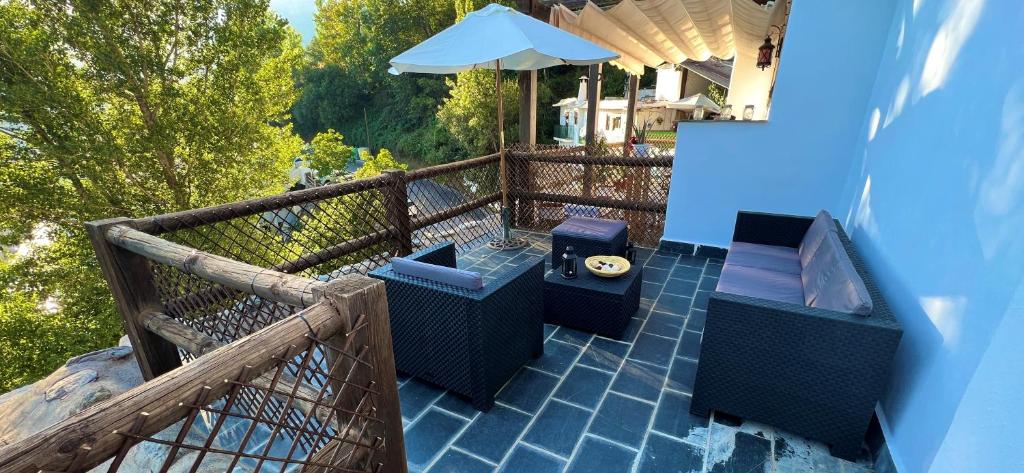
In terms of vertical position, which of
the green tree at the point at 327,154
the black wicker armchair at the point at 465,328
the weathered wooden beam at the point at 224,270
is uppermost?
the weathered wooden beam at the point at 224,270

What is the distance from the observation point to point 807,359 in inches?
76.8

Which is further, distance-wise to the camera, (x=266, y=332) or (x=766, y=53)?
(x=766, y=53)

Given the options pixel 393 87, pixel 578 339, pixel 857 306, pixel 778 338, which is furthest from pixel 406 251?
pixel 393 87

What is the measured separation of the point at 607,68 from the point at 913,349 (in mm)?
20883

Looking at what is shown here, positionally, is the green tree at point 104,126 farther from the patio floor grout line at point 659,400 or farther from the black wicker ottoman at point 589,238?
the patio floor grout line at point 659,400

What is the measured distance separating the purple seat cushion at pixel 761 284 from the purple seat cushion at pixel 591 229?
1.13 metres

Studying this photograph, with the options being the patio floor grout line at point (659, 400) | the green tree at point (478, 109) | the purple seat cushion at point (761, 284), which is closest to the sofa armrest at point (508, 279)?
the patio floor grout line at point (659, 400)

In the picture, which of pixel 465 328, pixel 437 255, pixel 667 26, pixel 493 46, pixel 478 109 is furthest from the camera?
pixel 478 109

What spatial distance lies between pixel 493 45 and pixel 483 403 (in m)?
2.96

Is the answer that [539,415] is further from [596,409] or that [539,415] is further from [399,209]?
[399,209]

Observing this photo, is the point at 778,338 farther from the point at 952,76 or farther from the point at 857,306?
the point at 952,76

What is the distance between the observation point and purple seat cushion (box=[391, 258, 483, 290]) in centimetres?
222

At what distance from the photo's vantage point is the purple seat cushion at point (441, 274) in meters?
2.22

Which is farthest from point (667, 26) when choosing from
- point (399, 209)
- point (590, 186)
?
point (399, 209)
